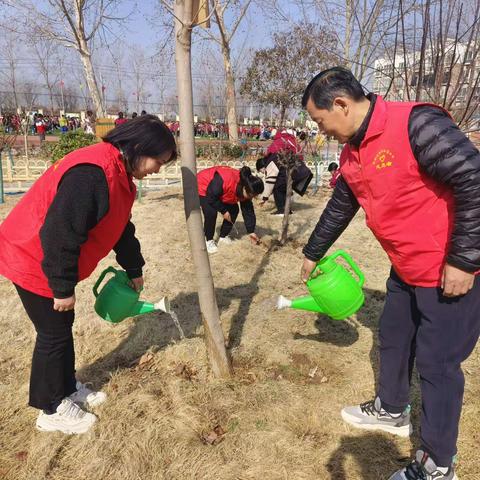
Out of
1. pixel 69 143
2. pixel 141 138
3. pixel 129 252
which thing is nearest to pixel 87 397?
pixel 129 252

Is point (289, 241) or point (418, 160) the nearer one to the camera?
point (418, 160)

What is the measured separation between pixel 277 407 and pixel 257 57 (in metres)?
14.9

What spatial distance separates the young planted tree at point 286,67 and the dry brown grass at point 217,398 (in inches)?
346

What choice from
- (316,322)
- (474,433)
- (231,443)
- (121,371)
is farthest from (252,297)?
(474,433)

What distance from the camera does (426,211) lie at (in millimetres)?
1545

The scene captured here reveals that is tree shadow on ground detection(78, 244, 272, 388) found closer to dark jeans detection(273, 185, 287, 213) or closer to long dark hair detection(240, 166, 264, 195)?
long dark hair detection(240, 166, 264, 195)

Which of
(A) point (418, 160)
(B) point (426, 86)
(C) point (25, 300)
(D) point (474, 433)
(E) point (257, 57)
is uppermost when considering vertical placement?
(E) point (257, 57)

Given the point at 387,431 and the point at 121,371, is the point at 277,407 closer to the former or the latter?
the point at 387,431

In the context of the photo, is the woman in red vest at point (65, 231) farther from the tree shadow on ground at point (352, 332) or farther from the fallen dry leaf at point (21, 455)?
the tree shadow on ground at point (352, 332)

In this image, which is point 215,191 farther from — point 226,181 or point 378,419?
point 378,419

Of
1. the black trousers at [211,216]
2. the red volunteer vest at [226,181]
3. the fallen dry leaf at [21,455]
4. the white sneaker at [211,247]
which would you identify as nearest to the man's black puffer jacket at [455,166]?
the fallen dry leaf at [21,455]

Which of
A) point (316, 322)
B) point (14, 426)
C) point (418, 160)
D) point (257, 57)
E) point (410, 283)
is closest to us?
point (418, 160)

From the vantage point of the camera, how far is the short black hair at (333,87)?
156 centimetres

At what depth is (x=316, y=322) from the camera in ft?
10.6
